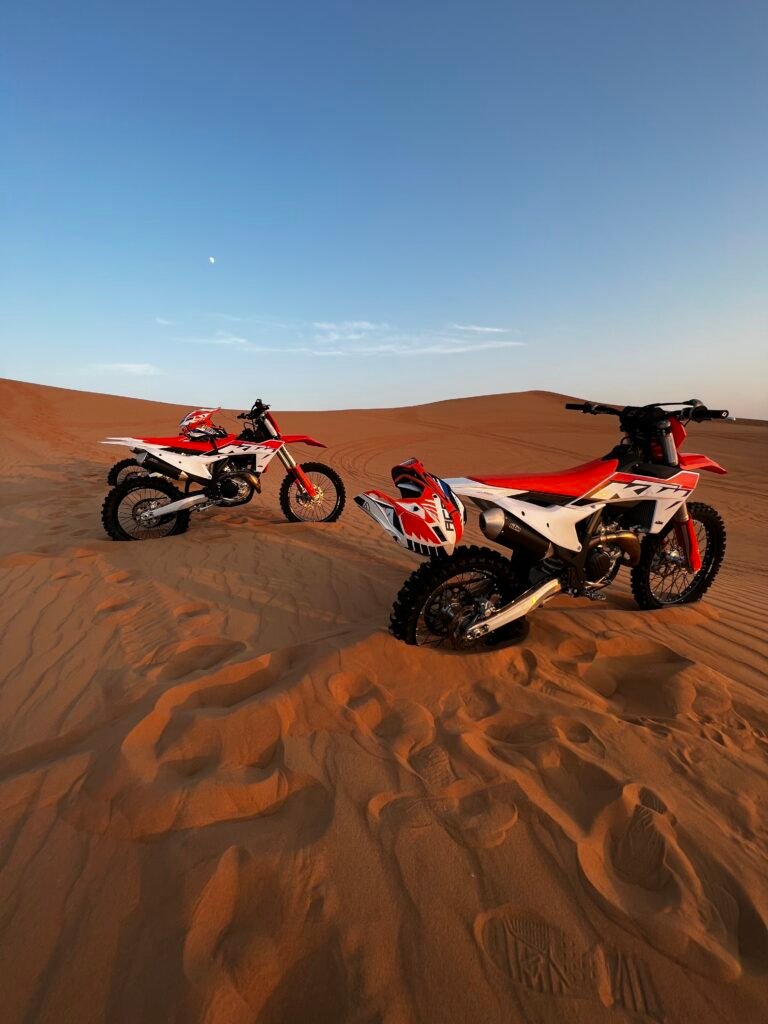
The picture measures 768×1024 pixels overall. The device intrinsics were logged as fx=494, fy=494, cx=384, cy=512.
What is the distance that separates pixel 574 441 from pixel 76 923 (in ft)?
65.5

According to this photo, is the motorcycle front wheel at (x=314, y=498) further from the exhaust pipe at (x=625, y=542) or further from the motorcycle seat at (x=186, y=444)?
the exhaust pipe at (x=625, y=542)

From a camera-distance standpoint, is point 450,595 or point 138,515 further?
point 138,515

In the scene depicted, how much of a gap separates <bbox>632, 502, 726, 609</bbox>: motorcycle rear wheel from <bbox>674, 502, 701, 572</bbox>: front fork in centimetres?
5

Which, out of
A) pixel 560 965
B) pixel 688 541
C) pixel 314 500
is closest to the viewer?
pixel 560 965

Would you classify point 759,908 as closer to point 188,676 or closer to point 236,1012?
point 236,1012

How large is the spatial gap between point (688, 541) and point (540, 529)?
5.62 feet

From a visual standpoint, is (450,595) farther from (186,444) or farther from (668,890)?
(186,444)

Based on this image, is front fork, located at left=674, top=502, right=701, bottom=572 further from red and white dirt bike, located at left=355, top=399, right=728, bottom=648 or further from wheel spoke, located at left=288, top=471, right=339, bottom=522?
wheel spoke, located at left=288, top=471, right=339, bottom=522

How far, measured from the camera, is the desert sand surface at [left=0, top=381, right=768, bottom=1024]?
4.35ft

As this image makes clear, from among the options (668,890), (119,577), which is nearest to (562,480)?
(668,890)

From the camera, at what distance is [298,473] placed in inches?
257

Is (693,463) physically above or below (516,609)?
above

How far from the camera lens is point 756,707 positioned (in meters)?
2.57

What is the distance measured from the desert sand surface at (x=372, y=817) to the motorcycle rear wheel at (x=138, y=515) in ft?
5.53
